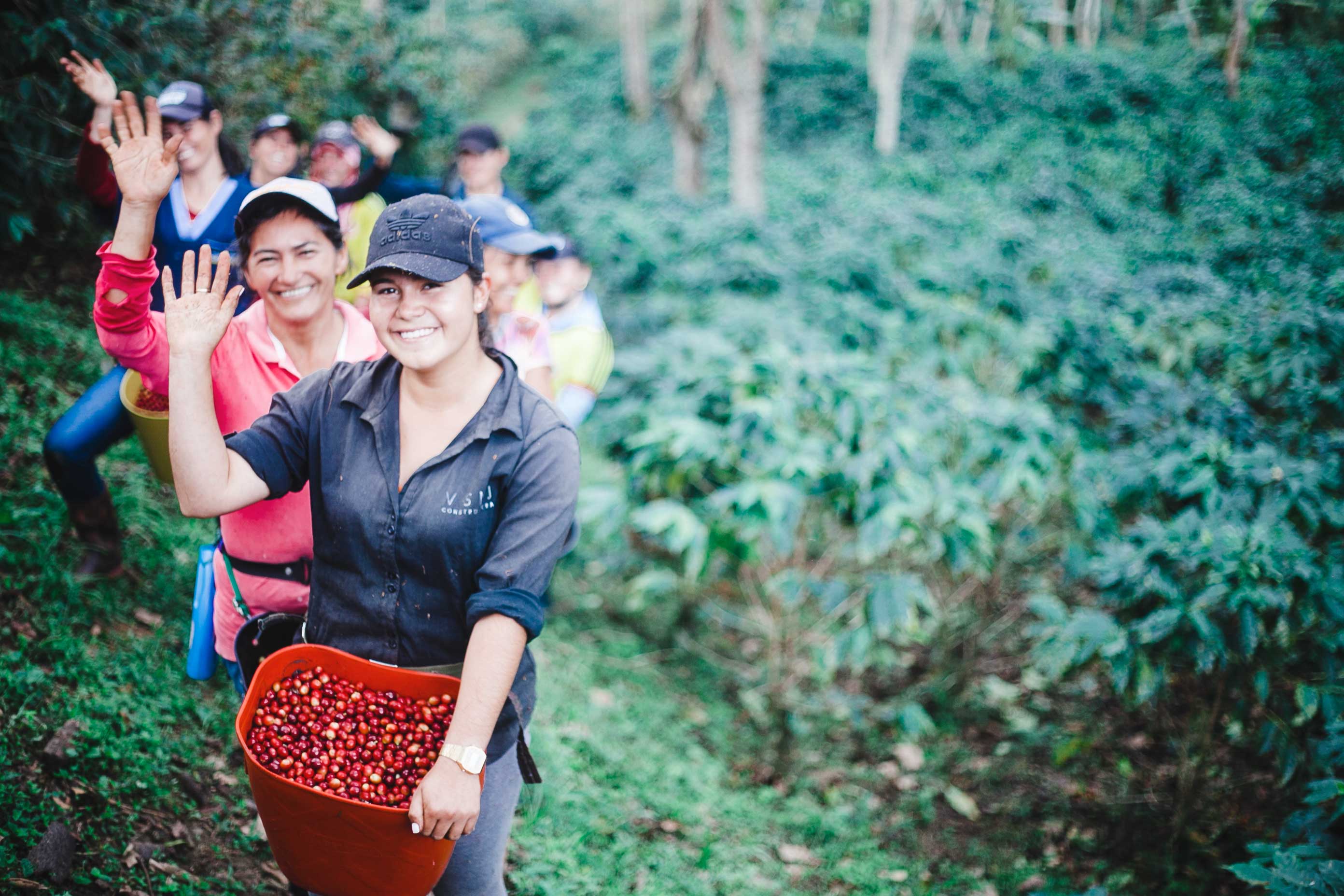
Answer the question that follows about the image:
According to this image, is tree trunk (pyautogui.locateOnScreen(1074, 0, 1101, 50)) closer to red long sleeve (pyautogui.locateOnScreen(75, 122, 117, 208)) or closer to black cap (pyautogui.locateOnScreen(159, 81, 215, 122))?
black cap (pyautogui.locateOnScreen(159, 81, 215, 122))

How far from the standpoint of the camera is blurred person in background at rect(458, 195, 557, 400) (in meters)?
3.05

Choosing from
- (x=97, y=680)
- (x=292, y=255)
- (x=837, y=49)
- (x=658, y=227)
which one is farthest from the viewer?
(x=837, y=49)

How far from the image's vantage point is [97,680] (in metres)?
2.79

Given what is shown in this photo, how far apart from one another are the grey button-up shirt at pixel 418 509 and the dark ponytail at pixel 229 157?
175 cm

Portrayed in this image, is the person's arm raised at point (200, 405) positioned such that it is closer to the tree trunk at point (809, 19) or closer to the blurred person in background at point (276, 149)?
the blurred person in background at point (276, 149)

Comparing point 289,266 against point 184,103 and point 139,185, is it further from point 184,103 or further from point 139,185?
point 184,103

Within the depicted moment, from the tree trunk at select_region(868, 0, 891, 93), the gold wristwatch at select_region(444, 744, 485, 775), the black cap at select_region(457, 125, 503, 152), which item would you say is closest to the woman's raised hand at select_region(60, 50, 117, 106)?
the black cap at select_region(457, 125, 503, 152)

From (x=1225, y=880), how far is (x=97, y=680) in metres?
4.47

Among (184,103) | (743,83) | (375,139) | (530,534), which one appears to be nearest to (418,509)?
(530,534)

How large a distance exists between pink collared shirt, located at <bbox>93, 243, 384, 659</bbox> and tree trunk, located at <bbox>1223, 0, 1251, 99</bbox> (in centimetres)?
920

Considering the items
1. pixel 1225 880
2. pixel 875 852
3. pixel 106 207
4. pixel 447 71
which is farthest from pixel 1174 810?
pixel 447 71

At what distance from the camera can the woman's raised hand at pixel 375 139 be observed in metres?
3.84

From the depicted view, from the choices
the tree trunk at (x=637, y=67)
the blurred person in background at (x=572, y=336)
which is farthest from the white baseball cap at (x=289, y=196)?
the tree trunk at (x=637, y=67)

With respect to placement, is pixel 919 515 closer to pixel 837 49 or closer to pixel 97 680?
pixel 97 680
